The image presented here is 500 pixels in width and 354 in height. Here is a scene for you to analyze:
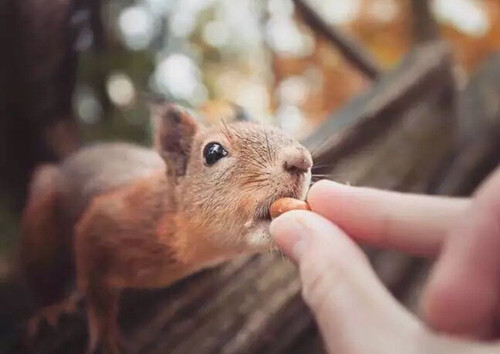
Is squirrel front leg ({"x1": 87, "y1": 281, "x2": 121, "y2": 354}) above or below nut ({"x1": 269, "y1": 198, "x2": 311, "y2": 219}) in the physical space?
below

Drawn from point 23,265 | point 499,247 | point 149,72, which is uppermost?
point 499,247

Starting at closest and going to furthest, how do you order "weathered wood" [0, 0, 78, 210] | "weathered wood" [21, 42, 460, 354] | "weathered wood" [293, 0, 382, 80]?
1. "weathered wood" [21, 42, 460, 354]
2. "weathered wood" [0, 0, 78, 210]
3. "weathered wood" [293, 0, 382, 80]

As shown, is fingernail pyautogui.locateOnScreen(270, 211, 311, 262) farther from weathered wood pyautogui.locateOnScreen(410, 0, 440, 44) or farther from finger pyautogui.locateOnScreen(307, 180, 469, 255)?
weathered wood pyautogui.locateOnScreen(410, 0, 440, 44)

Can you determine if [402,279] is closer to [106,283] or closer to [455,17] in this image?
[106,283]

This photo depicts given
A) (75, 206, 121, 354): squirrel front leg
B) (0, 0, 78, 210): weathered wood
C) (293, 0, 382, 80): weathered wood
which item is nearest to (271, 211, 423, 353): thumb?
(75, 206, 121, 354): squirrel front leg

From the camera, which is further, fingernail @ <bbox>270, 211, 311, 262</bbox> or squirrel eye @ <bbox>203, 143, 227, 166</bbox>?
squirrel eye @ <bbox>203, 143, 227, 166</bbox>

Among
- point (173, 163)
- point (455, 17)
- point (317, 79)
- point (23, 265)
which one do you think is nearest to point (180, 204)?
point (173, 163)
